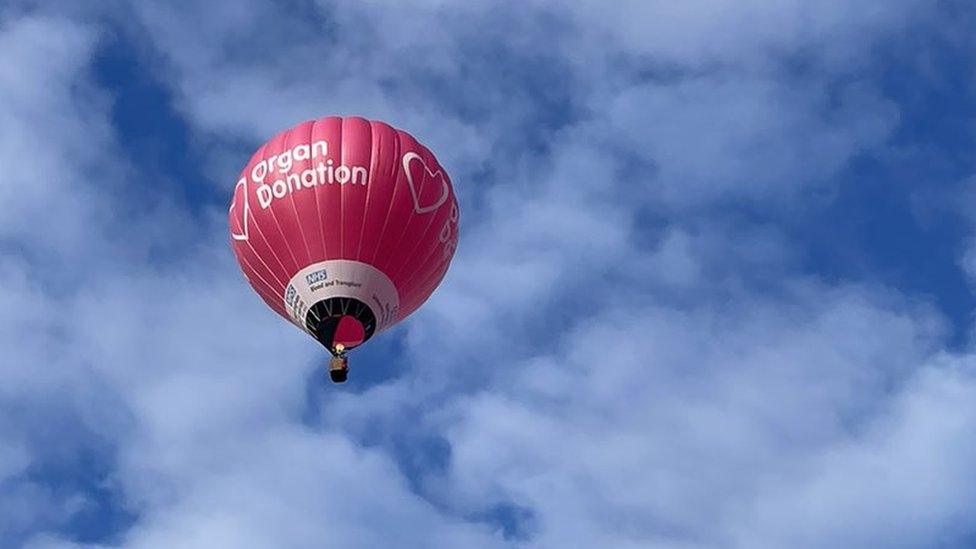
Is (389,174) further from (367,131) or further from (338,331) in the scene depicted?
(338,331)

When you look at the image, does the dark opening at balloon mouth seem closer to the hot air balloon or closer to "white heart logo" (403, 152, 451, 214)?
the hot air balloon

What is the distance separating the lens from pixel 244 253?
43719mm

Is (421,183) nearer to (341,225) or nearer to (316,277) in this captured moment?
(341,225)

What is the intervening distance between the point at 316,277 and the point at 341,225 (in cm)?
156

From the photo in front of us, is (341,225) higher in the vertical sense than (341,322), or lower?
higher

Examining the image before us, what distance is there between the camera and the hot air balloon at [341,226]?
41.7 metres

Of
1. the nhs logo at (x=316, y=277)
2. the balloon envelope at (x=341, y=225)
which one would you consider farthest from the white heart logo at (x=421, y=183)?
the nhs logo at (x=316, y=277)

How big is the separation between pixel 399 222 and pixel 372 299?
2205 millimetres

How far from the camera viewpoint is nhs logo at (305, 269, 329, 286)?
41719mm

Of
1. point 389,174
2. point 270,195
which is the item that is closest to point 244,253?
point 270,195

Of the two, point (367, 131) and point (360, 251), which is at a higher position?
point (367, 131)

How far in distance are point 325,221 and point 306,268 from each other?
1.41 meters

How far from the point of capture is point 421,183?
43.0 metres

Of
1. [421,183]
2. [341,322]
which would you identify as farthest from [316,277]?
[421,183]
